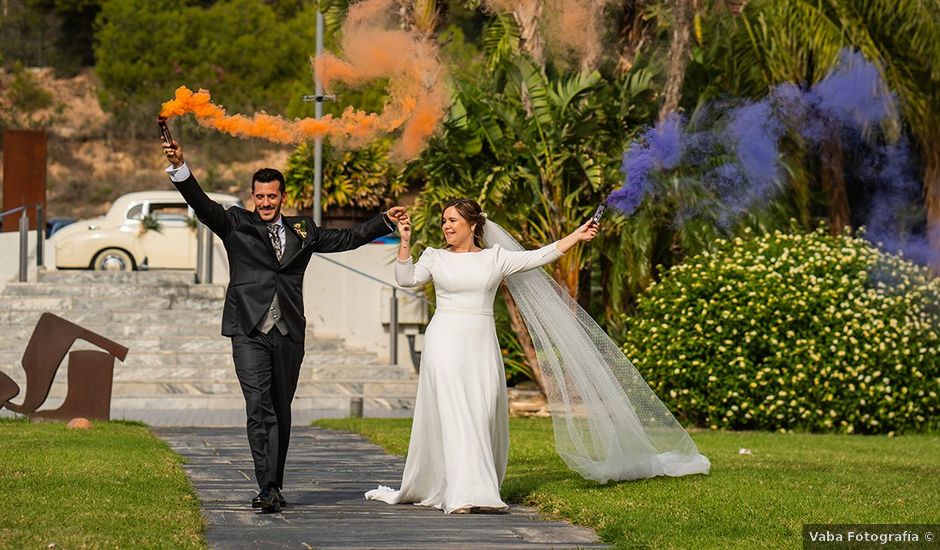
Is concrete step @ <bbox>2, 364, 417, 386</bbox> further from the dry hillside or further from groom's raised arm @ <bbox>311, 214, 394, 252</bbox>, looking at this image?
the dry hillside

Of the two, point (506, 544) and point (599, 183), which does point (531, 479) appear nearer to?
point (506, 544)

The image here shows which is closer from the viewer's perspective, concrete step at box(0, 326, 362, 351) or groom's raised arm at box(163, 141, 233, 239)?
groom's raised arm at box(163, 141, 233, 239)

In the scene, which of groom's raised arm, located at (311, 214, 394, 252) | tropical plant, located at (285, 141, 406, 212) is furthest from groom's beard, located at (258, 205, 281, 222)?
tropical plant, located at (285, 141, 406, 212)

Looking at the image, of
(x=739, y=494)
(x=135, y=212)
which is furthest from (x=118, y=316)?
(x=739, y=494)

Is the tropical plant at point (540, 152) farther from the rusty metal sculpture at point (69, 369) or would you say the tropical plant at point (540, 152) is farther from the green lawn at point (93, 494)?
the green lawn at point (93, 494)

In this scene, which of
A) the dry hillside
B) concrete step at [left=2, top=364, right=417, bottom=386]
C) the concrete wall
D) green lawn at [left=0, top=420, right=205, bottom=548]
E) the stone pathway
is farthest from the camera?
the dry hillside

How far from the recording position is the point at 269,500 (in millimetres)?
7898

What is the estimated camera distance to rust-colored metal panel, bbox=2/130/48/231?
25703mm

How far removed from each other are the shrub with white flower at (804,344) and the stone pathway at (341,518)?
587cm

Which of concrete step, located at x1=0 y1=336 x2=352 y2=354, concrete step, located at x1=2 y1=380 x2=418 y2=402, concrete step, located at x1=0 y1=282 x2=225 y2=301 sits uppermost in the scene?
concrete step, located at x1=0 y1=282 x2=225 y2=301

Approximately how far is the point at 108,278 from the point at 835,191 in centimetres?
1081

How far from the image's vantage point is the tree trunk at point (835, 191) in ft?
61.2

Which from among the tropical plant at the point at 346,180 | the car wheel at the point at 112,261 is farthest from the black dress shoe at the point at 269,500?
the tropical plant at the point at 346,180

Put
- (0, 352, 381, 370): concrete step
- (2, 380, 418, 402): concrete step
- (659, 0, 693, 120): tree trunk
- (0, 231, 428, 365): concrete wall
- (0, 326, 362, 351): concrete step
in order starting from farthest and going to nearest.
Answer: (0, 231, 428, 365): concrete wall → (0, 326, 362, 351): concrete step → (0, 352, 381, 370): concrete step → (2, 380, 418, 402): concrete step → (659, 0, 693, 120): tree trunk
